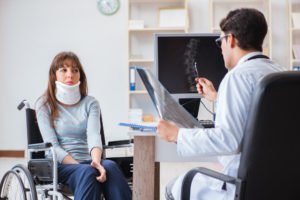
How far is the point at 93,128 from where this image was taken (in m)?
2.26

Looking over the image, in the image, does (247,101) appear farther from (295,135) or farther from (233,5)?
(233,5)

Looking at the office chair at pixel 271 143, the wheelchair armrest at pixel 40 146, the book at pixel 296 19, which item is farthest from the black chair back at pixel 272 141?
the book at pixel 296 19

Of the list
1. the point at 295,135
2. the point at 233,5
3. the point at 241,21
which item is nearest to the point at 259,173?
the point at 295,135

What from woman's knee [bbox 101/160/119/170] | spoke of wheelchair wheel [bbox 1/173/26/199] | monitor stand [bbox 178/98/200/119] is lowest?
spoke of wheelchair wheel [bbox 1/173/26/199]

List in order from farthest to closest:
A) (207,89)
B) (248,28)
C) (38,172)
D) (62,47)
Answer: (62,47) < (38,172) < (207,89) < (248,28)

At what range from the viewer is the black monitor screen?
215 cm

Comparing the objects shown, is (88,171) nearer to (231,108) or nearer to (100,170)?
(100,170)

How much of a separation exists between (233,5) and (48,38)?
87.9 inches

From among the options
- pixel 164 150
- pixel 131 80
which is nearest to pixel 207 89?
pixel 164 150

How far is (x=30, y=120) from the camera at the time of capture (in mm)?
2221

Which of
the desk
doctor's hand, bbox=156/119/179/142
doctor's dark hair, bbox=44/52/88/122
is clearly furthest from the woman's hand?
doctor's hand, bbox=156/119/179/142

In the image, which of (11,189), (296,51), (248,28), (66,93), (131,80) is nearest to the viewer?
(248,28)

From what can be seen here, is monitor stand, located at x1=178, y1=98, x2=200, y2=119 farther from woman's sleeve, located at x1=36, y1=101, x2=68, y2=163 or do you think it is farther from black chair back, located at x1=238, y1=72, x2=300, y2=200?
black chair back, located at x1=238, y1=72, x2=300, y2=200

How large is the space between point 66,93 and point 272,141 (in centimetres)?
141
